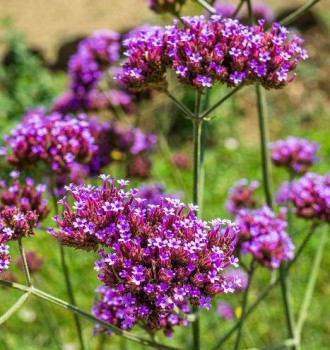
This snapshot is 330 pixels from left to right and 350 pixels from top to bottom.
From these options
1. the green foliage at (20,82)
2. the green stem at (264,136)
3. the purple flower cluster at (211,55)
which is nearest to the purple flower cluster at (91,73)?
the green stem at (264,136)

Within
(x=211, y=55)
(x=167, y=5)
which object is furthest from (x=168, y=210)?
(x=167, y=5)

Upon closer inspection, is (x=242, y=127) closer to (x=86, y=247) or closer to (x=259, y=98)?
(x=259, y=98)

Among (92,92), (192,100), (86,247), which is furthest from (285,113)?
(86,247)

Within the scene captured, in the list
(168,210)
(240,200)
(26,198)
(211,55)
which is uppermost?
(240,200)

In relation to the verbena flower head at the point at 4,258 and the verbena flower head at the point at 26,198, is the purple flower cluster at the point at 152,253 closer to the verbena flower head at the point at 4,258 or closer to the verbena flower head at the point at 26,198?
the verbena flower head at the point at 4,258

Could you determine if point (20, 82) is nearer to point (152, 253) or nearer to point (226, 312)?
point (226, 312)

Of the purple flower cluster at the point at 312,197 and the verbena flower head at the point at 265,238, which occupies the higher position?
the purple flower cluster at the point at 312,197
